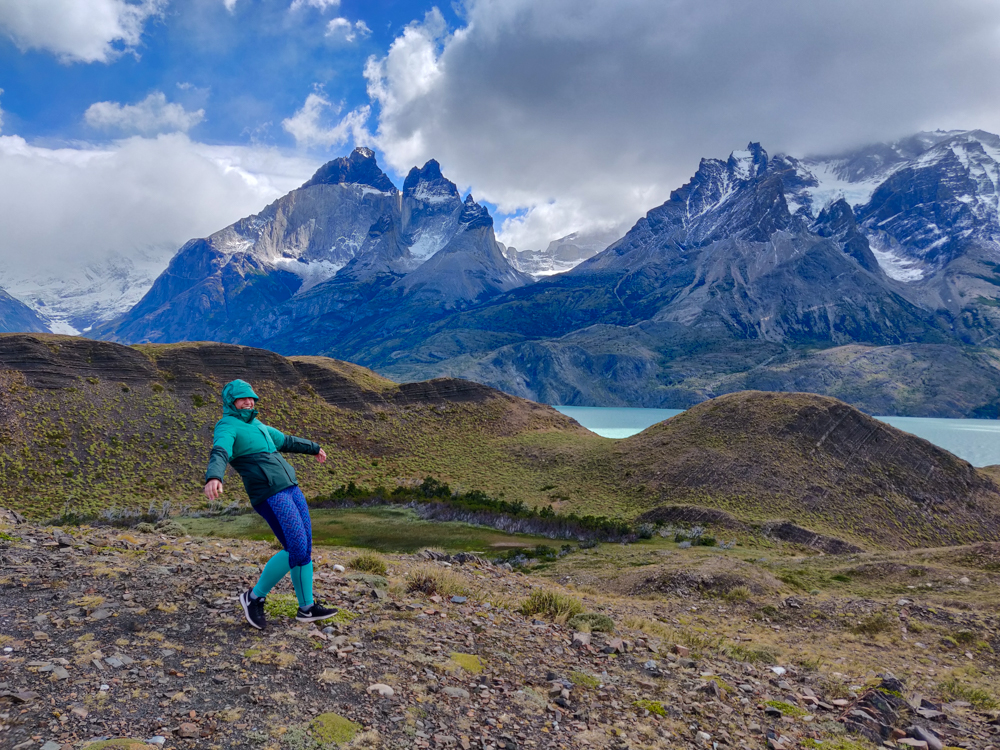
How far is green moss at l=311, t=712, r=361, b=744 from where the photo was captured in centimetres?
505

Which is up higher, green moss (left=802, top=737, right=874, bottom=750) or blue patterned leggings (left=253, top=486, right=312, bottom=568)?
blue patterned leggings (left=253, top=486, right=312, bottom=568)

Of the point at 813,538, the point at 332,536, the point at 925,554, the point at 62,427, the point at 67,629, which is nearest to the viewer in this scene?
the point at 67,629

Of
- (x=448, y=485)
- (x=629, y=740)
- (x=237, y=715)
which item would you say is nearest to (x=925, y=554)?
(x=629, y=740)

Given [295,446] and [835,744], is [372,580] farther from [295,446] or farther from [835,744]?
[835,744]

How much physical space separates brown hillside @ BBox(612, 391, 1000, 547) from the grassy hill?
157 millimetres

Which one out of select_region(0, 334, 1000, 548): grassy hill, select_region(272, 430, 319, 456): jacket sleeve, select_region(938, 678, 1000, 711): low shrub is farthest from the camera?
select_region(0, 334, 1000, 548): grassy hill

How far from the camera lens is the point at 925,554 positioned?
24.2 m

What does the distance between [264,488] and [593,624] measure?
6215 millimetres

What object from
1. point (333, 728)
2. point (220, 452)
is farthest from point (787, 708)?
point (220, 452)

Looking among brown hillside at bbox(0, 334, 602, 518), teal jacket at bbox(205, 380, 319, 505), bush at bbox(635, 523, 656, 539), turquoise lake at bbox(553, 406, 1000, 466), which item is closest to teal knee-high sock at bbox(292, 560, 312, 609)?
teal jacket at bbox(205, 380, 319, 505)

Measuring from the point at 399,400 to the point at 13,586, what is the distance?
201 ft

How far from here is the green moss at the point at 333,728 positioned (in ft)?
16.6

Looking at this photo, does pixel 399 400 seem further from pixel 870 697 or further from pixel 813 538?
pixel 870 697

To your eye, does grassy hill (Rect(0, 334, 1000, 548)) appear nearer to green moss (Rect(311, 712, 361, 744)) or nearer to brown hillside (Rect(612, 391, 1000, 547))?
brown hillside (Rect(612, 391, 1000, 547))
